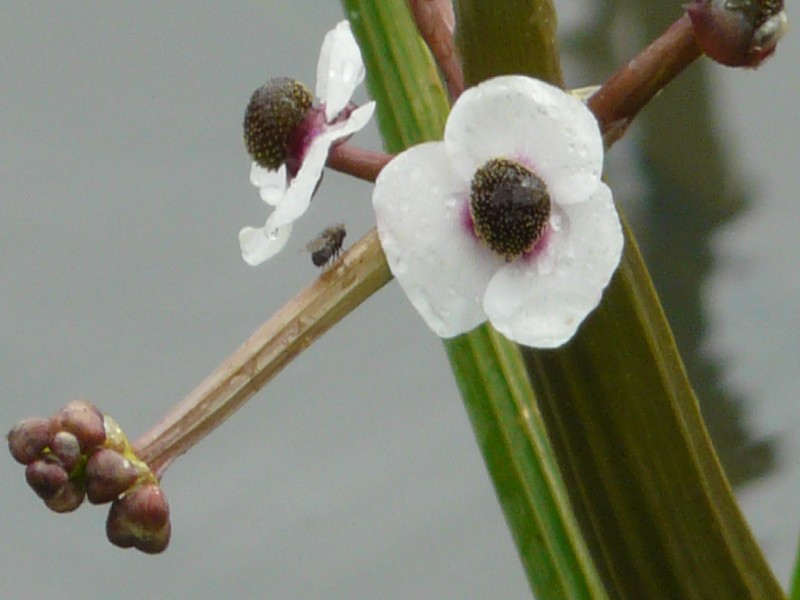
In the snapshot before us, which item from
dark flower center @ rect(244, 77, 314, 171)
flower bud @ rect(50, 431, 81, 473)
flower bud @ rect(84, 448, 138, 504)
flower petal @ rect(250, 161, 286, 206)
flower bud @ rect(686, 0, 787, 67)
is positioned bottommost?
flower bud @ rect(84, 448, 138, 504)

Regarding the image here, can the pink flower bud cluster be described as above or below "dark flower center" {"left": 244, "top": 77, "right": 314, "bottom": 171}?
below

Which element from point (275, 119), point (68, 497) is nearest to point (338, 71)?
point (275, 119)

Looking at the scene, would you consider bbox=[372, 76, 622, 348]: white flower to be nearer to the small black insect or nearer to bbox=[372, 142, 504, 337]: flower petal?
bbox=[372, 142, 504, 337]: flower petal

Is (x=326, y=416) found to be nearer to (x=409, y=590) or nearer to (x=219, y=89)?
(x=409, y=590)

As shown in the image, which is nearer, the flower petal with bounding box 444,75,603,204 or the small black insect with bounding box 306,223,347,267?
the flower petal with bounding box 444,75,603,204

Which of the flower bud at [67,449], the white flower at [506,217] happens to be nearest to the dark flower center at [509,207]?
the white flower at [506,217]

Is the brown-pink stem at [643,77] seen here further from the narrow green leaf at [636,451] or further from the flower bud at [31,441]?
the flower bud at [31,441]

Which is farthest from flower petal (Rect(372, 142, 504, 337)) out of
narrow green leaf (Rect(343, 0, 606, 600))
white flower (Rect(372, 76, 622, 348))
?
narrow green leaf (Rect(343, 0, 606, 600))
